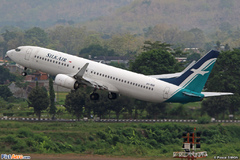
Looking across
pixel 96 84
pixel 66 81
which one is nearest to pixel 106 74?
pixel 96 84

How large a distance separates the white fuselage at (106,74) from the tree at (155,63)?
5520 centimetres

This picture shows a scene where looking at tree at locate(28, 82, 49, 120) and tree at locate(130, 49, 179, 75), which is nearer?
tree at locate(28, 82, 49, 120)

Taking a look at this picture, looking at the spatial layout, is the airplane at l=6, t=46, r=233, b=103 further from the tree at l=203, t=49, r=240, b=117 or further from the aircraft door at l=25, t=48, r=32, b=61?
the tree at l=203, t=49, r=240, b=117

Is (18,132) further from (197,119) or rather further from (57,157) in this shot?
(197,119)

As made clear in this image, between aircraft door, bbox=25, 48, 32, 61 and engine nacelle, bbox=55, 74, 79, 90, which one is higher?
aircraft door, bbox=25, 48, 32, 61

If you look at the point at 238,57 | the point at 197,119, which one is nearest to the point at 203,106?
the point at 197,119

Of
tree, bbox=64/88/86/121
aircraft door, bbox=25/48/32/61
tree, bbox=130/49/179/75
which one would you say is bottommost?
tree, bbox=64/88/86/121

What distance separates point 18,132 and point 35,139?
478 centimetres

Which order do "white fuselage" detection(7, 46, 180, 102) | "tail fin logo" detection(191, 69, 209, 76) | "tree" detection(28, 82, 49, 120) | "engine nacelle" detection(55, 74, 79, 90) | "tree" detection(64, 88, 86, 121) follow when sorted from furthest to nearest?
"tree" detection(64, 88, 86, 121) < "tree" detection(28, 82, 49, 120) < "engine nacelle" detection(55, 74, 79, 90) < "white fuselage" detection(7, 46, 180, 102) < "tail fin logo" detection(191, 69, 209, 76)

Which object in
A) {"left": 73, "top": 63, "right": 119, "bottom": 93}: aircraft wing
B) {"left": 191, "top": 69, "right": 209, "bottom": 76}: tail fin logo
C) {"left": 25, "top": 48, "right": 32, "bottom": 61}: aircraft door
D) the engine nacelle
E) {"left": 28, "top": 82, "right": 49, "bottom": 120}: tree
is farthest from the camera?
{"left": 28, "top": 82, "right": 49, "bottom": 120}: tree

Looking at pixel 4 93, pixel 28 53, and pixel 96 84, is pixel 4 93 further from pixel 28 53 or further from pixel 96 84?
pixel 96 84

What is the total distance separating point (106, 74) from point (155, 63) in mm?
63217

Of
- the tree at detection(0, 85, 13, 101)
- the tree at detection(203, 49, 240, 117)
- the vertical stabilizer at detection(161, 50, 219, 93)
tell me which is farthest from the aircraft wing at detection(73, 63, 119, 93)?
the tree at detection(0, 85, 13, 101)

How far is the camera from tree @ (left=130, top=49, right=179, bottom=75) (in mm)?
153375
